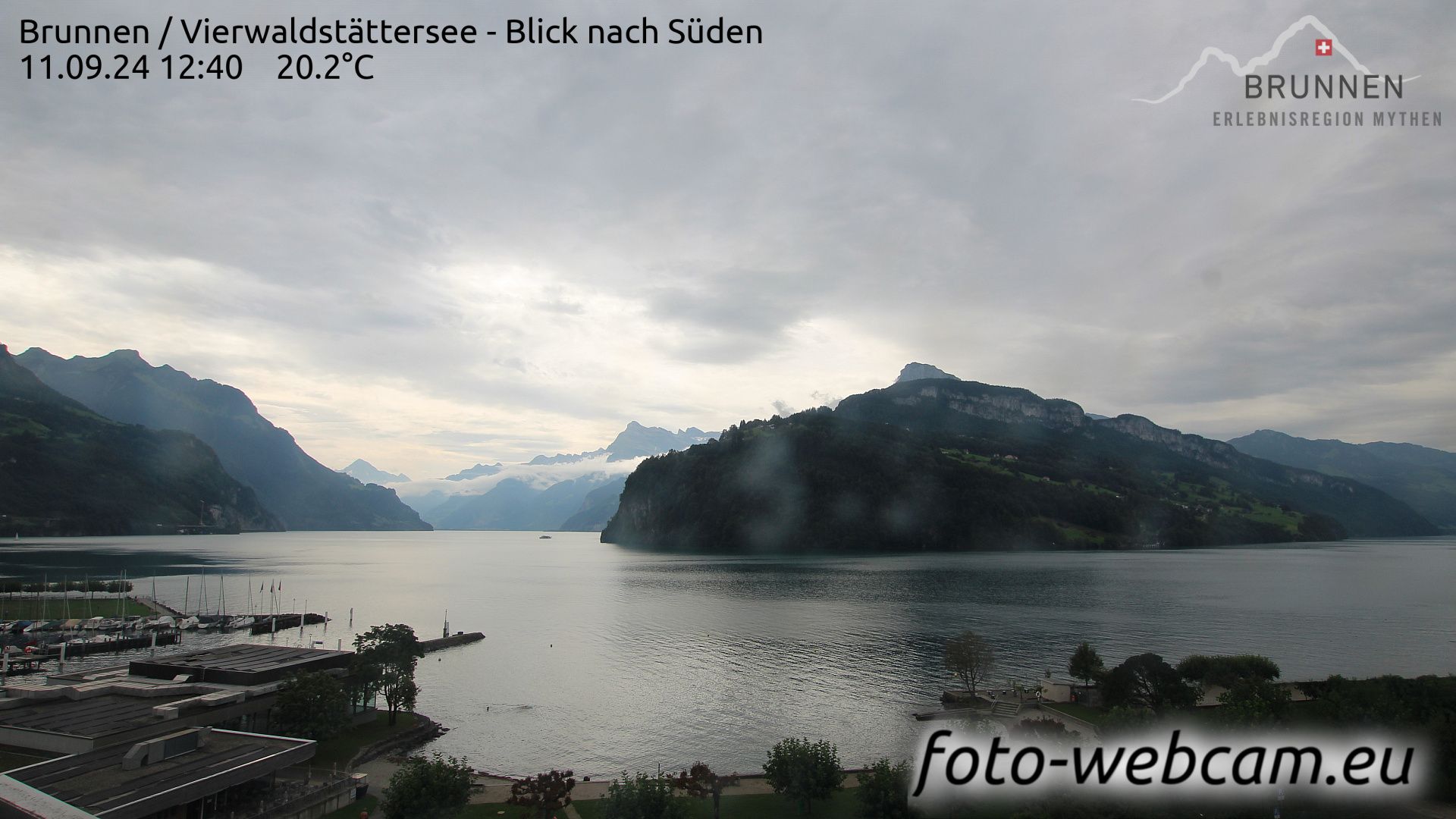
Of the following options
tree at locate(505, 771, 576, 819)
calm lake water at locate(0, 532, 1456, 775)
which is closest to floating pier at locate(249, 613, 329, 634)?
calm lake water at locate(0, 532, 1456, 775)

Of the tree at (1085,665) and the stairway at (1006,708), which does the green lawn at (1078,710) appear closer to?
the stairway at (1006,708)

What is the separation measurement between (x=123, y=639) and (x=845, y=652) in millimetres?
93939

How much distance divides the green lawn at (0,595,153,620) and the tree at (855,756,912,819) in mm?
124448

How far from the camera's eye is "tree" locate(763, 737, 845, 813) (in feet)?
125

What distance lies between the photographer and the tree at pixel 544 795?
3841cm

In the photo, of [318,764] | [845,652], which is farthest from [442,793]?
[845,652]

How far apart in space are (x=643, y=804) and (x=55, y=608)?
127175 millimetres

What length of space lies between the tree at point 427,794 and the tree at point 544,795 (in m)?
3.82

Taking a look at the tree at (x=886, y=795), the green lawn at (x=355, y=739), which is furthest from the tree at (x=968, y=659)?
the green lawn at (x=355, y=739)

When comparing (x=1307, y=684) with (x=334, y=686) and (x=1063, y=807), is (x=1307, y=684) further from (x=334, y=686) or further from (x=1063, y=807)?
(x=334, y=686)

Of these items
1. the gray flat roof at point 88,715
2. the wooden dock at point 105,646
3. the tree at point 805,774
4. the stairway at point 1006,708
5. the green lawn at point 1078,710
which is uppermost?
the gray flat roof at point 88,715

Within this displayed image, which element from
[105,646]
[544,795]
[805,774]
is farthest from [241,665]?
[105,646]

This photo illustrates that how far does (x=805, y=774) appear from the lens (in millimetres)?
38062

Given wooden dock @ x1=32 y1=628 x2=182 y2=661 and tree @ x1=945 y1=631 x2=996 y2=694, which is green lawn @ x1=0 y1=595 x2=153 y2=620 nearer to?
wooden dock @ x1=32 y1=628 x2=182 y2=661
